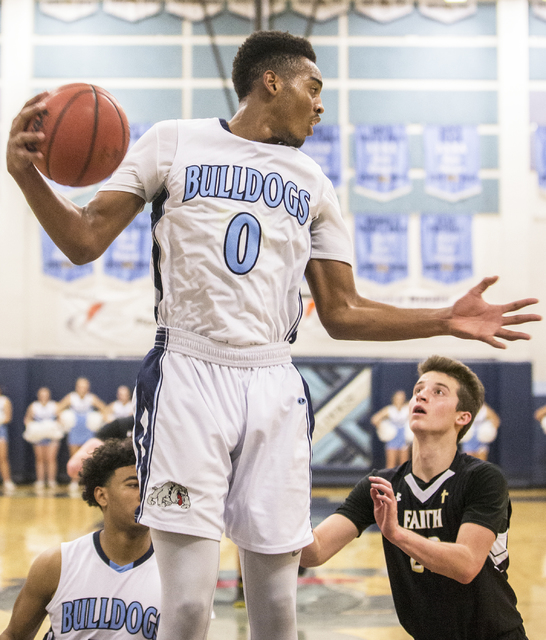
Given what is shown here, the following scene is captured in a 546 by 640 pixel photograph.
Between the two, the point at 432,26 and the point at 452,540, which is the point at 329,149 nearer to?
the point at 432,26

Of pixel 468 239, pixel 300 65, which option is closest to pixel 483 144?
pixel 468 239

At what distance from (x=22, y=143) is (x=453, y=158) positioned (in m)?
11.3

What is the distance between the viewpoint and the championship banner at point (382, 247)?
12227 millimetres

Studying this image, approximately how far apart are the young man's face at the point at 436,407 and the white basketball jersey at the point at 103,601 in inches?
45.6

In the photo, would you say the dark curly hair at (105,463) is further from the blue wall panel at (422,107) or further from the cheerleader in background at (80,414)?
the blue wall panel at (422,107)

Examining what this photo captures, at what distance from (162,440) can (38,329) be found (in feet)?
36.6


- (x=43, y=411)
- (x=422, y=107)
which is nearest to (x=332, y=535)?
(x=43, y=411)

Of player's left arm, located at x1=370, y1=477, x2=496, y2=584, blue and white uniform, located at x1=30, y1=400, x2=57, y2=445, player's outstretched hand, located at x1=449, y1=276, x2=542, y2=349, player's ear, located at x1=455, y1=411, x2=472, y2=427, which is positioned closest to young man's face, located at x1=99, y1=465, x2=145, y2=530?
player's left arm, located at x1=370, y1=477, x2=496, y2=584

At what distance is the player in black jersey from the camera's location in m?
2.52

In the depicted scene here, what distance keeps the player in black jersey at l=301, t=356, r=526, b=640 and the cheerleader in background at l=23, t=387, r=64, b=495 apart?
9.26 meters

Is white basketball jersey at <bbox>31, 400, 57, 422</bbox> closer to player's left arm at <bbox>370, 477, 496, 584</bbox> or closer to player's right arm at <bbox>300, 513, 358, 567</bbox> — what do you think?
player's right arm at <bbox>300, 513, 358, 567</bbox>

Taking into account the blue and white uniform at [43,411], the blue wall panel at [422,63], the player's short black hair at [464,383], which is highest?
the blue wall panel at [422,63]

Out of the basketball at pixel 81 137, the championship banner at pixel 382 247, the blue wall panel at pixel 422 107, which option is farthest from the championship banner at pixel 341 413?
the basketball at pixel 81 137

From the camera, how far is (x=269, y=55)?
2115mm
